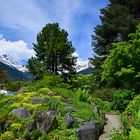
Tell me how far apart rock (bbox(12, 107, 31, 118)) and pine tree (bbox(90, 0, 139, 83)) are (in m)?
17.2

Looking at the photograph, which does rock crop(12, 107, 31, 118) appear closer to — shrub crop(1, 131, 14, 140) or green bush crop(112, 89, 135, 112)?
shrub crop(1, 131, 14, 140)

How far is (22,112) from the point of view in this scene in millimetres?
19312

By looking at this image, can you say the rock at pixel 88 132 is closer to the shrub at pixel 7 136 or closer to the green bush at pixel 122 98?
the shrub at pixel 7 136

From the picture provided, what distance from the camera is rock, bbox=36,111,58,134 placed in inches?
663

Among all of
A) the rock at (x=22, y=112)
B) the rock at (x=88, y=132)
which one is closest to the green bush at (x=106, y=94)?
the rock at (x=22, y=112)

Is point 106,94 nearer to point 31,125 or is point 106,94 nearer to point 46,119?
point 46,119

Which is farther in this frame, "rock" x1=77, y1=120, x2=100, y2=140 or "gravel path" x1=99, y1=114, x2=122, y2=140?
"gravel path" x1=99, y1=114, x2=122, y2=140

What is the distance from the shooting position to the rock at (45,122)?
1684 centimetres

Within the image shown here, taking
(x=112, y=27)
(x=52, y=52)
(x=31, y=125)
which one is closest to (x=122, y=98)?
(x=31, y=125)

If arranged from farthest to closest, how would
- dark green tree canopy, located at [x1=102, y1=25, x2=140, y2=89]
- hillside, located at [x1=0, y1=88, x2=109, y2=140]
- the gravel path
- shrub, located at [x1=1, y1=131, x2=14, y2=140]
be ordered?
1. dark green tree canopy, located at [x1=102, y1=25, x2=140, y2=89]
2. shrub, located at [x1=1, y1=131, x2=14, y2=140]
3. hillside, located at [x1=0, y1=88, x2=109, y2=140]
4. the gravel path

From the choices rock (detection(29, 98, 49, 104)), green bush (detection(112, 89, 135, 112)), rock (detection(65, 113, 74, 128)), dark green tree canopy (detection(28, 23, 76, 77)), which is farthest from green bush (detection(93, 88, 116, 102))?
dark green tree canopy (detection(28, 23, 76, 77))

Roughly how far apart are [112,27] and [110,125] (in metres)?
20.0

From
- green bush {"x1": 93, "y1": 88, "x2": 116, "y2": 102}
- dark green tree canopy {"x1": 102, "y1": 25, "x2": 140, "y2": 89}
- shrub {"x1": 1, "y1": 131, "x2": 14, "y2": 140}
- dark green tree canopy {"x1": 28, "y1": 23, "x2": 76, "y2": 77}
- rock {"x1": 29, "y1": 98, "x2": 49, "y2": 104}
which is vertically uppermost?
dark green tree canopy {"x1": 28, "y1": 23, "x2": 76, "y2": 77}

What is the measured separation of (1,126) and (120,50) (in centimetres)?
883
